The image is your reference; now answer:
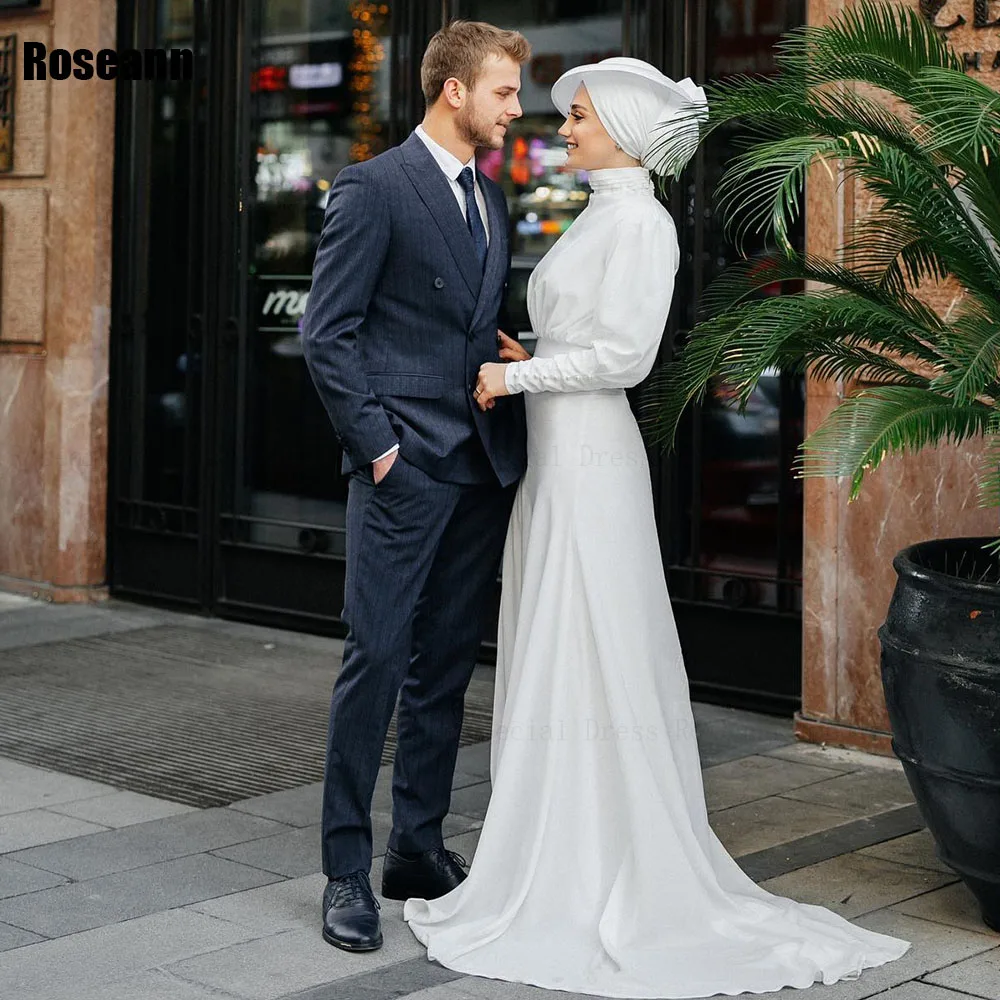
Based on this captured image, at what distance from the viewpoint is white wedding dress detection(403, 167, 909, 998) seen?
386cm

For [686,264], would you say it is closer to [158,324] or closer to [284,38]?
[284,38]

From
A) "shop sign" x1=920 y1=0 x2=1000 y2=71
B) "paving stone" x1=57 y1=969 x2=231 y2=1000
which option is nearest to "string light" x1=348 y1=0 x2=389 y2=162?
"shop sign" x1=920 y1=0 x2=1000 y2=71

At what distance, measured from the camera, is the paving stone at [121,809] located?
511 cm

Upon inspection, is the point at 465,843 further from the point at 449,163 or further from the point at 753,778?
the point at 449,163

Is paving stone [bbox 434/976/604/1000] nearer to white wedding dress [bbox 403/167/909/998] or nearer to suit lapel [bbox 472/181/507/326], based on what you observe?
white wedding dress [bbox 403/167/909/998]

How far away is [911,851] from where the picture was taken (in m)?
4.76

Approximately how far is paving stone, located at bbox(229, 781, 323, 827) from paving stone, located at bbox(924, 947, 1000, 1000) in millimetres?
1960

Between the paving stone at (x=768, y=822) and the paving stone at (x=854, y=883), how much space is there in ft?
0.81

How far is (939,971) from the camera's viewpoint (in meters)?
3.81

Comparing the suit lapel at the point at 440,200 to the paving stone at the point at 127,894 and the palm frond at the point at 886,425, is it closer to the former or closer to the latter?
the palm frond at the point at 886,425

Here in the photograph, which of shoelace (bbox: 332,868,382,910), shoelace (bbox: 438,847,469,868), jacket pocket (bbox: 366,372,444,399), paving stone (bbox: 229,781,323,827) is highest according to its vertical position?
jacket pocket (bbox: 366,372,444,399)

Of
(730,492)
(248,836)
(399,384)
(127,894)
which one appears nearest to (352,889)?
(127,894)

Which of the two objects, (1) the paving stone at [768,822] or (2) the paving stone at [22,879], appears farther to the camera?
(1) the paving stone at [768,822]

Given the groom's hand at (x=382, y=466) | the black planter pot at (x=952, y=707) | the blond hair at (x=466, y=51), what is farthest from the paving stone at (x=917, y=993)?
the blond hair at (x=466, y=51)
